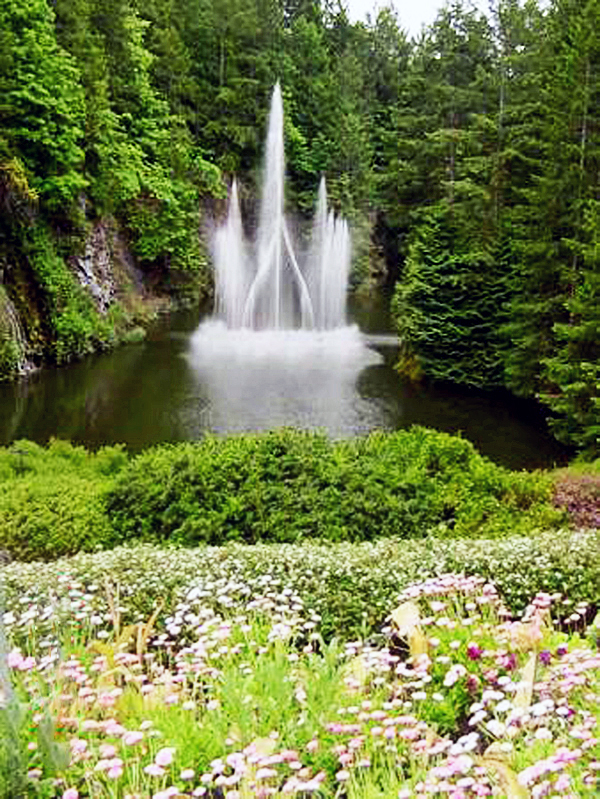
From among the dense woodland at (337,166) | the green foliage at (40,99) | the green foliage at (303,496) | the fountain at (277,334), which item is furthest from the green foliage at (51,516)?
the green foliage at (40,99)

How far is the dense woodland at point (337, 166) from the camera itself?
Result: 18.5 meters

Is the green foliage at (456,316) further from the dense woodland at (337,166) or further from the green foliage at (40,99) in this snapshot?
the green foliage at (40,99)

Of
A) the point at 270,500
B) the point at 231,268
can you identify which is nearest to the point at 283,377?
the point at 231,268

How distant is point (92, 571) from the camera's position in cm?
592

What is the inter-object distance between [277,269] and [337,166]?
1319 centimetres

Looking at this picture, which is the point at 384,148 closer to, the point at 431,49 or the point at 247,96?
the point at 431,49

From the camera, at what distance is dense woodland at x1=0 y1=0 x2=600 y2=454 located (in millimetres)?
18469

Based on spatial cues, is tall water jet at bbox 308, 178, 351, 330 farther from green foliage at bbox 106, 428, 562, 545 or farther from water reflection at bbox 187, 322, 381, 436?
green foliage at bbox 106, 428, 562, 545

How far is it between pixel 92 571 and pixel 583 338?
11.7 m

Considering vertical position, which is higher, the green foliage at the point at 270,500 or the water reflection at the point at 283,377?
the green foliage at the point at 270,500

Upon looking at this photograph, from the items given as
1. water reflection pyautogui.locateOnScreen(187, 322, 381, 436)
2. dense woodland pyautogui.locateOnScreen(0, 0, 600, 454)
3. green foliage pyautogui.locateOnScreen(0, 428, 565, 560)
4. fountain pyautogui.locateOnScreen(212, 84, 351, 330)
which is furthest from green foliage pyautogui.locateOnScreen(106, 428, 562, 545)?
fountain pyautogui.locateOnScreen(212, 84, 351, 330)

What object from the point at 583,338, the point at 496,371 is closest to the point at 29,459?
the point at 583,338

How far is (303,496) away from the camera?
8172 mm

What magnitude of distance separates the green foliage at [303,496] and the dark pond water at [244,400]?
6.92 metres
